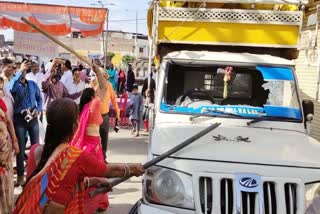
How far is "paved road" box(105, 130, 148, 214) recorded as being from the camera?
227 inches

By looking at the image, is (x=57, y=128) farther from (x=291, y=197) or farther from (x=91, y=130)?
(x=91, y=130)

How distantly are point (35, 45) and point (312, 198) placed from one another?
8.39m

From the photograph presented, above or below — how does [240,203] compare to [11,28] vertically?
below

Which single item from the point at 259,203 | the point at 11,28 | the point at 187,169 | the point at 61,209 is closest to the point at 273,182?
the point at 259,203

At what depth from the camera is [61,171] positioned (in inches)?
97.7

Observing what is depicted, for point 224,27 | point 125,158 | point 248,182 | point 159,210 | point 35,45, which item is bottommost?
point 125,158

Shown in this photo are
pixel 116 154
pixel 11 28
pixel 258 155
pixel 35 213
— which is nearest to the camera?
pixel 35 213

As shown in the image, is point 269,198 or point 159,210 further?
point 159,210

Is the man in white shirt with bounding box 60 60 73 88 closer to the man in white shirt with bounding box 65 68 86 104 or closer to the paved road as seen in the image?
the man in white shirt with bounding box 65 68 86 104

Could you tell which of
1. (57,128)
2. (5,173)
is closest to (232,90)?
(5,173)

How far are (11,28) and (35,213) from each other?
33.5ft

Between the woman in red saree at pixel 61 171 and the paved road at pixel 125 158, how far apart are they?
117 inches

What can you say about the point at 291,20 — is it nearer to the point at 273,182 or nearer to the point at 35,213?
the point at 273,182

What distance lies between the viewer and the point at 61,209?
8.22 feet
